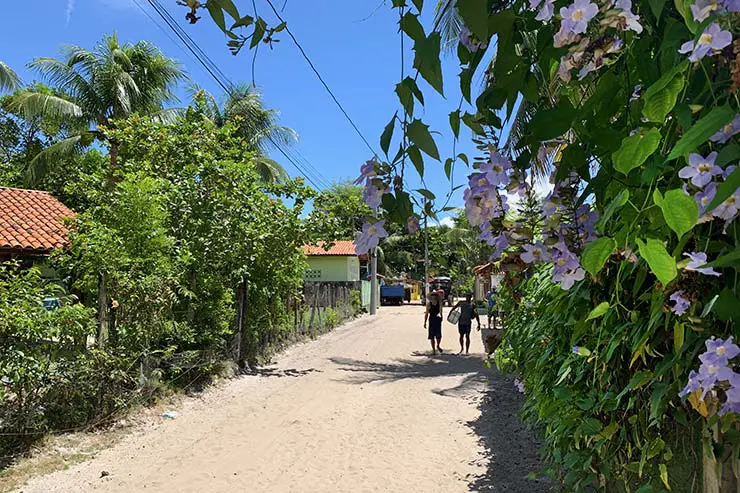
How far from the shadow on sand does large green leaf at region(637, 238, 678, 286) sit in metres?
3.54

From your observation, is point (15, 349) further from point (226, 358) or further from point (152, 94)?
point (152, 94)

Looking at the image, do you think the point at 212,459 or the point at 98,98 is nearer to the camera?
the point at 212,459

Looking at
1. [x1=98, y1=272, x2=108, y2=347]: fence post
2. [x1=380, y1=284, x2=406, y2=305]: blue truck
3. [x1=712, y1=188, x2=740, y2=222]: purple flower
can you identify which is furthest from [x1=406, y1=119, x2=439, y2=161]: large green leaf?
[x1=380, y1=284, x2=406, y2=305]: blue truck

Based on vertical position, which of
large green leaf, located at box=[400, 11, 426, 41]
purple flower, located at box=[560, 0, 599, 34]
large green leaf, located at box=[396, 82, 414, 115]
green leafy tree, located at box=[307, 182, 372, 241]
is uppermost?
green leafy tree, located at box=[307, 182, 372, 241]

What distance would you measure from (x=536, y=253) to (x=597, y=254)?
36cm

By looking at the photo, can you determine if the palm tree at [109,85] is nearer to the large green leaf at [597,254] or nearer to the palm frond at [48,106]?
the palm frond at [48,106]

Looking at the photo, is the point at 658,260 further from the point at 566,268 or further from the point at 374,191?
the point at 374,191

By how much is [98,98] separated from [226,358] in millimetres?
11243

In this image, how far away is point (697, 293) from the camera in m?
1.13

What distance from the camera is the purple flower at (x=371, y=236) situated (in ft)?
4.06

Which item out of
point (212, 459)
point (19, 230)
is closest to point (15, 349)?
point (212, 459)

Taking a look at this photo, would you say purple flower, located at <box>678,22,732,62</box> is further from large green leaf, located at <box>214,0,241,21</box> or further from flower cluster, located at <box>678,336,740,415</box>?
large green leaf, located at <box>214,0,241,21</box>

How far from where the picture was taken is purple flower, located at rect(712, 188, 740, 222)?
83cm

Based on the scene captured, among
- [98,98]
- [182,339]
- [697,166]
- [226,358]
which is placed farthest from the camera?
[98,98]
